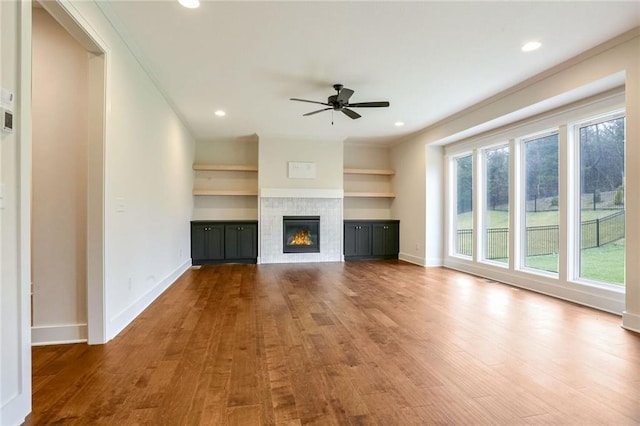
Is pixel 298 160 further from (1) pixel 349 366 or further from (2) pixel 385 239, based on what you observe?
(1) pixel 349 366

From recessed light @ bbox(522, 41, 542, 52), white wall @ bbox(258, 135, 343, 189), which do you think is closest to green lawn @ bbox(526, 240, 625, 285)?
recessed light @ bbox(522, 41, 542, 52)

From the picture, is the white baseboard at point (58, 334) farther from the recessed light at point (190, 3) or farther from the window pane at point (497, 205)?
the window pane at point (497, 205)

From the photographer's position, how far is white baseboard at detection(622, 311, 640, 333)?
2863 millimetres

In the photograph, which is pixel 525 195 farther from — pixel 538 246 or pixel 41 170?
pixel 41 170

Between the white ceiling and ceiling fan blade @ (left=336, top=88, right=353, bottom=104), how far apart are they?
6.4 inches

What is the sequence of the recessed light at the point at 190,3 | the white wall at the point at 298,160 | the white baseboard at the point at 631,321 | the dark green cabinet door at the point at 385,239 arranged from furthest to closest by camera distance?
the dark green cabinet door at the point at 385,239
the white wall at the point at 298,160
the white baseboard at the point at 631,321
the recessed light at the point at 190,3

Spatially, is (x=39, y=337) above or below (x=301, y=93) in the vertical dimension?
below

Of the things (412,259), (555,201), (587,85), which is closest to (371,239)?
(412,259)

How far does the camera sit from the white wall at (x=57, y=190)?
254 centimetres

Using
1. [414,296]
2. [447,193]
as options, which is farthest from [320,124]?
[414,296]

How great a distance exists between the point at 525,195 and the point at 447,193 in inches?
69.0

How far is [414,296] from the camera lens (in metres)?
4.11

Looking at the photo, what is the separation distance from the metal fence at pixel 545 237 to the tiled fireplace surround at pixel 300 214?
253cm
